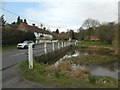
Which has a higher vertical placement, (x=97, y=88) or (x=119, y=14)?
(x=119, y=14)

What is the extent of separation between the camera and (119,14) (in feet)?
57.5

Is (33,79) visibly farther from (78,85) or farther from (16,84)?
(78,85)

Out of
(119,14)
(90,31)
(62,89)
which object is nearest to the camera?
(62,89)

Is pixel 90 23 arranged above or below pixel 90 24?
above

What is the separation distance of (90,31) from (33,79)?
55.5 meters

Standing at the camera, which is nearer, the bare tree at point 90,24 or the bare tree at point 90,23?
the bare tree at point 90,24

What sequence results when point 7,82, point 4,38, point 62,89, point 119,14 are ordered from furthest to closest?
point 4,38 < point 119,14 < point 7,82 < point 62,89

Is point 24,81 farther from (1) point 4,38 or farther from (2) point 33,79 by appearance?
(1) point 4,38

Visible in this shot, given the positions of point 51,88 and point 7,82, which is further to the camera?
point 7,82

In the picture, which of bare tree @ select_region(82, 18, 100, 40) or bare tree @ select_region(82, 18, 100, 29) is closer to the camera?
bare tree @ select_region(82, 18, 100, 40)

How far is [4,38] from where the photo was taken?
26.7 meters

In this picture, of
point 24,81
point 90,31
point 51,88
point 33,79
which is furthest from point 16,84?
point 90,31

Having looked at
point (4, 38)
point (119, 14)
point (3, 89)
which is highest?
point (119, 14)

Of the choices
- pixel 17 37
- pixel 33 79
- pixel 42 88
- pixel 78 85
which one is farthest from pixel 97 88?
pixel 17 37
